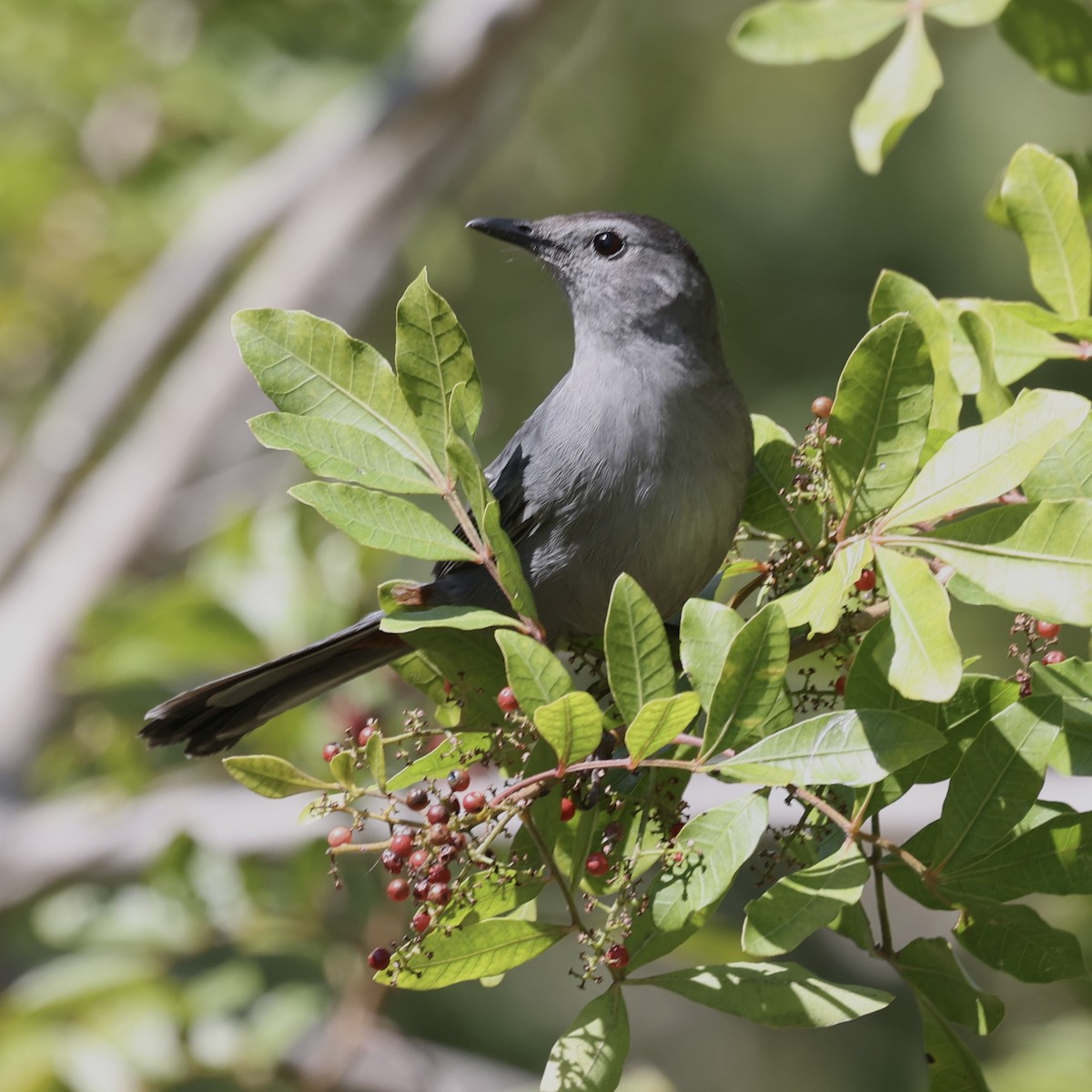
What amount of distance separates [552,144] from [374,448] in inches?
287

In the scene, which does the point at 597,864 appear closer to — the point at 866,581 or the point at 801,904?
the point at 801,904

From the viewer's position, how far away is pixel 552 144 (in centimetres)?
896

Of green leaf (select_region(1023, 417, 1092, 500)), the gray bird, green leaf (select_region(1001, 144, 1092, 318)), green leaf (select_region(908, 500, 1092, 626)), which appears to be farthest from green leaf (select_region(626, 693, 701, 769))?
green leaf (select_region(1001, 144, 1092, 318))

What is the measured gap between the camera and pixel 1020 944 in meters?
2.03

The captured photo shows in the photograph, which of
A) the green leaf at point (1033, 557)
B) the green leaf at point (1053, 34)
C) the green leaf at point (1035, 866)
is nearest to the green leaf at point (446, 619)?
the green leaf at point (1033, 557)

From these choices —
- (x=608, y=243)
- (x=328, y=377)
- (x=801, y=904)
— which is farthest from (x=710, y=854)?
(x=608, y=243)

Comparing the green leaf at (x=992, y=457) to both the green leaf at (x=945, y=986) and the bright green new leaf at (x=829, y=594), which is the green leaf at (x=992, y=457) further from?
the green leaf at (x=945, y=986)

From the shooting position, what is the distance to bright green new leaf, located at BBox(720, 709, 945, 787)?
5.95 ft

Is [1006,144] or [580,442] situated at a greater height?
[580,442]

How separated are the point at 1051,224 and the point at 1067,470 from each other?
591mm

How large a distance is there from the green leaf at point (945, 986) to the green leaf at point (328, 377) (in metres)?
1.07

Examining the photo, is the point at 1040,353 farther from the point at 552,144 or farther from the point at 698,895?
the point at 552,144

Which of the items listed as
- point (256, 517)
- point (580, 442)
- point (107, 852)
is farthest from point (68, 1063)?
point (580, 442)

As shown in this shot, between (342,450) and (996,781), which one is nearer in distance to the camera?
(996,781)
